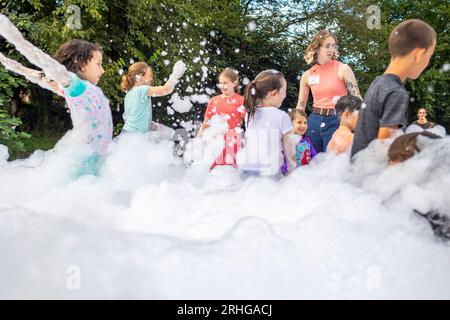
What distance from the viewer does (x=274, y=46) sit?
19.9 metres

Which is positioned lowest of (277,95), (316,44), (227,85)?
(277,95)

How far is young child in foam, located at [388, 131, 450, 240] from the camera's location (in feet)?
9.41

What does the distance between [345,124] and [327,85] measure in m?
1.05

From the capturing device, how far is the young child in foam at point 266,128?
456 cm

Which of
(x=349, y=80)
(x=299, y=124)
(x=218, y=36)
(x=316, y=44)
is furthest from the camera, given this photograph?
(x=218, y=36)

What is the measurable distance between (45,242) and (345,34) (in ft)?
63.2

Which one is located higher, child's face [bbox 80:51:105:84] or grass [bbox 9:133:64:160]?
grass [bbox 9:133:64:160]

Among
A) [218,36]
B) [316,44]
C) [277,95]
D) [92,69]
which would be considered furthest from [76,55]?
[218,36]

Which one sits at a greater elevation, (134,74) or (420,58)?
(134,74)

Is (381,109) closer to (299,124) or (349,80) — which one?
(349,80)

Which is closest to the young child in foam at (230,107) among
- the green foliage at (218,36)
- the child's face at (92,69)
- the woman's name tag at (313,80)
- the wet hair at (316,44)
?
the woman's name tag at (313,80)

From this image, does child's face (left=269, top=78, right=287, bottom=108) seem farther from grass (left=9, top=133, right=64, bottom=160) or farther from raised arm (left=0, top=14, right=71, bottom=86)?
grass (left=9, top=133, right=64, bottom=160)

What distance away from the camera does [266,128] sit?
15.0 feet

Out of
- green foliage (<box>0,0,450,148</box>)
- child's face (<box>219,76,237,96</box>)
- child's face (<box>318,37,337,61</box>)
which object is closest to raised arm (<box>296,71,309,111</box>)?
child's face (<box>318,37,337,61</box>)
